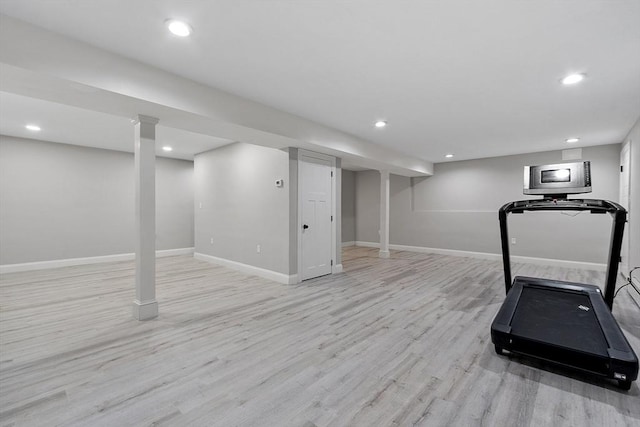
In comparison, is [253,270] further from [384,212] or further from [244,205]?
[384,212]

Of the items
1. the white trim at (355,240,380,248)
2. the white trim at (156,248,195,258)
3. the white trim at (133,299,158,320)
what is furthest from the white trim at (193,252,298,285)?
the white trim at (355,240,380,248)

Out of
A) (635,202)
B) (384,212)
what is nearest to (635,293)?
(635,202)

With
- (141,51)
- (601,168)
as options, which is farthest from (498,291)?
(141,51)

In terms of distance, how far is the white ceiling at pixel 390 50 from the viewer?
1.88 meters

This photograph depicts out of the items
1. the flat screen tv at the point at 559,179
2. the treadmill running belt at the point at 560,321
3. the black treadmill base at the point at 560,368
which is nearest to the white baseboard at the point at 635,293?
the treadmill running belt at the point at 560,321

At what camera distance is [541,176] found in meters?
3.19

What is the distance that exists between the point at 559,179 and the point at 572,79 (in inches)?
38.9

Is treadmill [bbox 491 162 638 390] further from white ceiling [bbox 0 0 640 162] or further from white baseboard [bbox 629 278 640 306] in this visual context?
white baseboard [bbox 629 278 640 306]

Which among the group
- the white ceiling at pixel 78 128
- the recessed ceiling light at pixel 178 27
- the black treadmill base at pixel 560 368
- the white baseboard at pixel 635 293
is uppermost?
the white ceiling at pixel 78 128

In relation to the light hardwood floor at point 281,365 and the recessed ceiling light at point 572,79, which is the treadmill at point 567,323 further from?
the recessed ceiling light at point 572,79

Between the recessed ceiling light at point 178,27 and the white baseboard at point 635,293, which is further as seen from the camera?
the white baseboard at point 635,293

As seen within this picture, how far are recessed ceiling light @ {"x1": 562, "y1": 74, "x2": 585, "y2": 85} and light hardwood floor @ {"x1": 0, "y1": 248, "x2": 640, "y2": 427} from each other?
8.13ft

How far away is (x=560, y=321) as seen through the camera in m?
2.44

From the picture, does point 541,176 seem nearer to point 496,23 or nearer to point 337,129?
point 496,23
